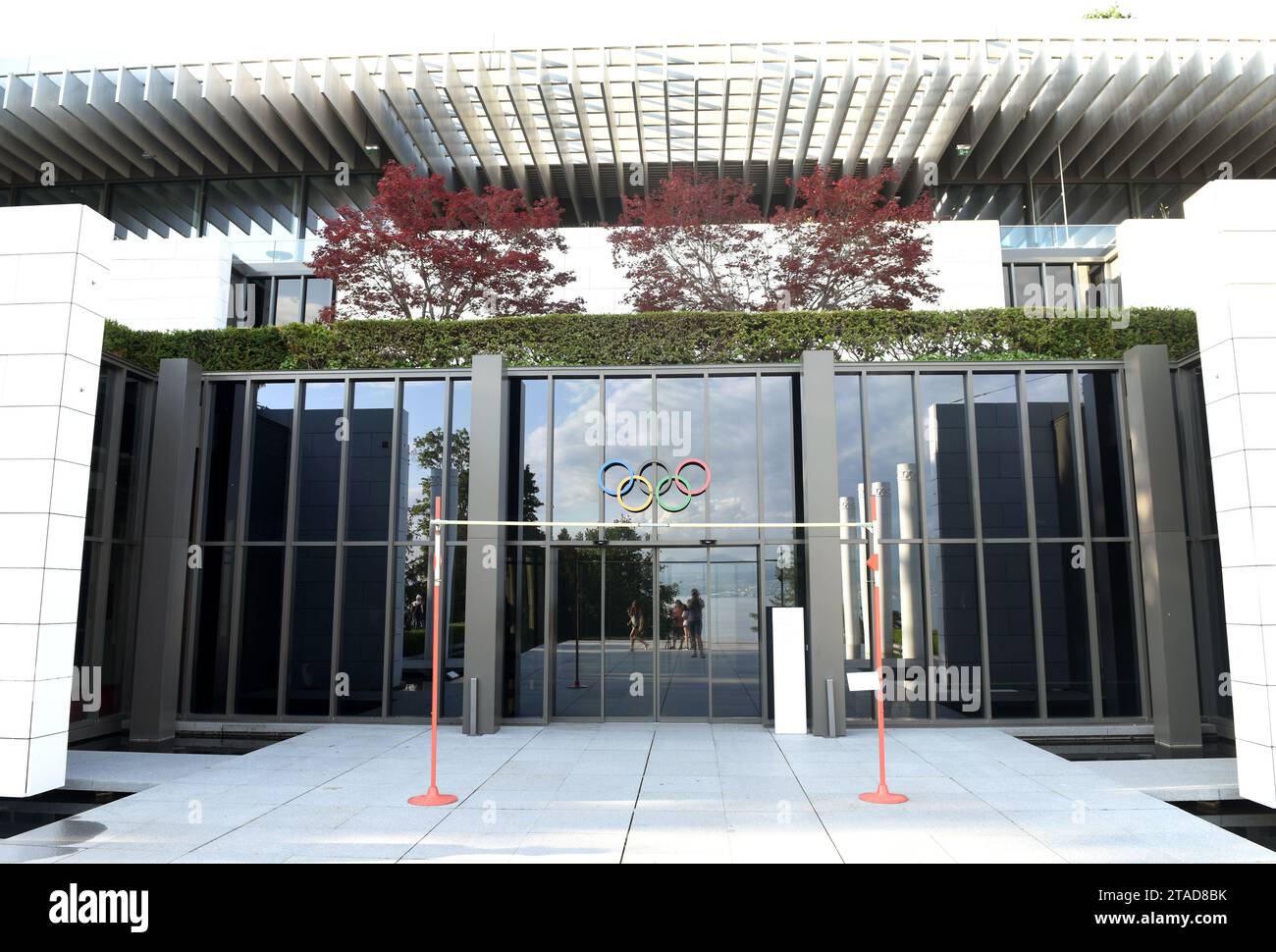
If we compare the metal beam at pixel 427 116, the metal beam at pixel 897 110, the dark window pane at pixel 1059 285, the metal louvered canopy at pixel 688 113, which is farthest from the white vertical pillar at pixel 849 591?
the metal beam at pixel 427 116

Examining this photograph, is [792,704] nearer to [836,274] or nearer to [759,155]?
[836,274]

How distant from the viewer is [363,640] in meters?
12.8

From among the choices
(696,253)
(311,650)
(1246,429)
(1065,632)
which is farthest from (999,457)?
(311,650)

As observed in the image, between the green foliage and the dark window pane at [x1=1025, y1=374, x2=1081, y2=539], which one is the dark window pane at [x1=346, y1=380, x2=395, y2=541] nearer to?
the dark window pane at [x1=1025, y1=374, x2=1081, y2=539]

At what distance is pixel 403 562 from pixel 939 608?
335 inches

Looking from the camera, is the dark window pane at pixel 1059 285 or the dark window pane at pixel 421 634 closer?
the dark window pane at pixel 421 634

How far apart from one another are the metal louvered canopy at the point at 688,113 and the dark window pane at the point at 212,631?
13.5m

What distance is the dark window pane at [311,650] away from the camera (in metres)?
12.8

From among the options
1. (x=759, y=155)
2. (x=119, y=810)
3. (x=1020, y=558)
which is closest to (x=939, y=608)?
(x=1020, y=558)

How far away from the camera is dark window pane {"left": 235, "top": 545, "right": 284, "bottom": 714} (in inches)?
503

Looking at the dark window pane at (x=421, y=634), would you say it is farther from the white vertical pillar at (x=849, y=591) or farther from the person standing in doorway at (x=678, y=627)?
the white vertical pillar at (x=849, y=591)

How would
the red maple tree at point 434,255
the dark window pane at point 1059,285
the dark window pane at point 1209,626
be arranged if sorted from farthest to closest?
1. the dark window pane at point 1059,285
2. the red maple tree at point 434,255
3. the dark window pane at point 1209,626

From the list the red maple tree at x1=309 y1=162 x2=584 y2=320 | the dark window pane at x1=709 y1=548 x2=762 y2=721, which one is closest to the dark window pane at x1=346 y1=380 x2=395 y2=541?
the red maple tree at x1=309 y1=162 x2=584 y2=320

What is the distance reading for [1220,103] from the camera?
20.8 meters
